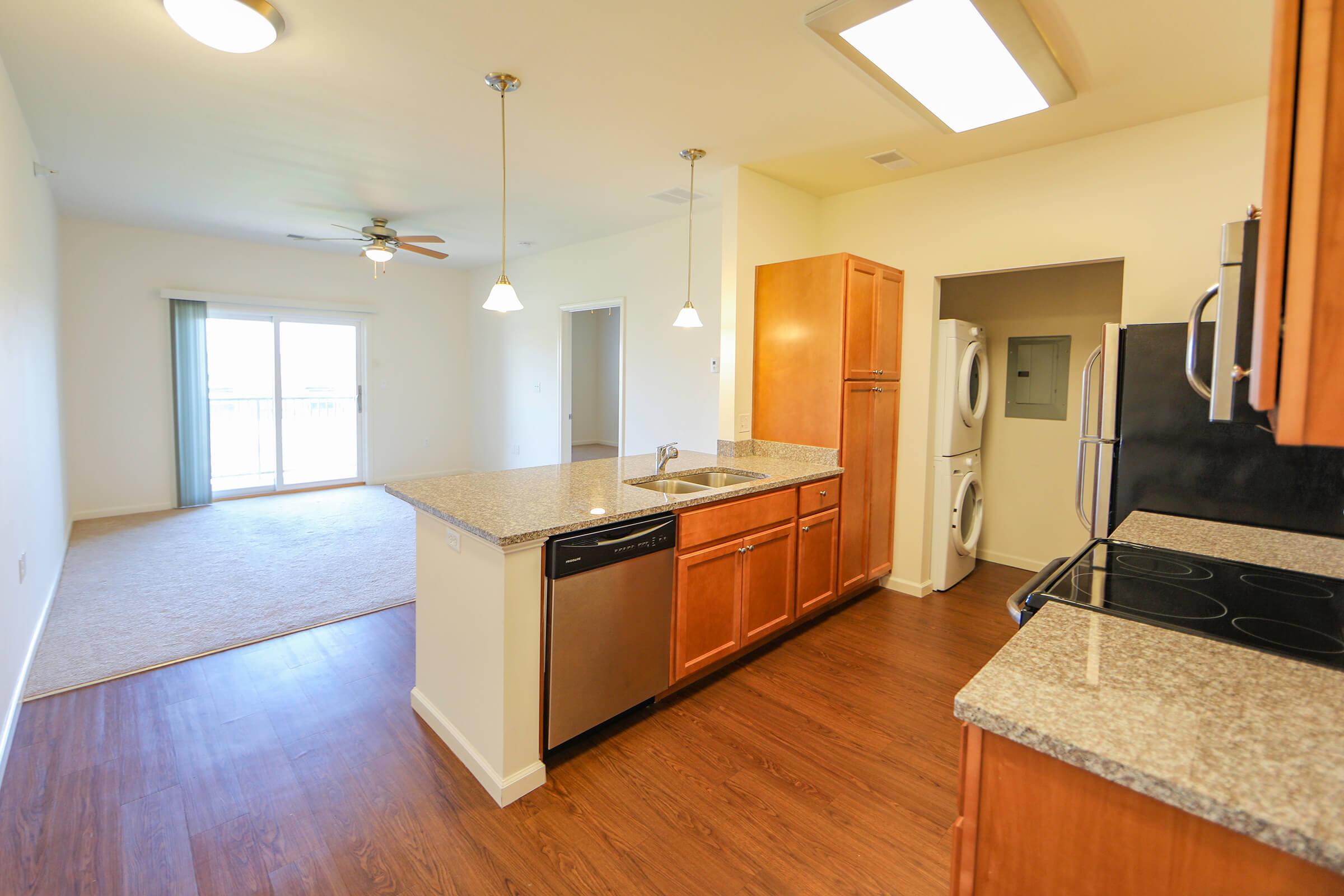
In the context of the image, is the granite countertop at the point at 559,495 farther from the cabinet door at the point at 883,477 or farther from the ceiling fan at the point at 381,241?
the ceiling fan at the point at 381,241

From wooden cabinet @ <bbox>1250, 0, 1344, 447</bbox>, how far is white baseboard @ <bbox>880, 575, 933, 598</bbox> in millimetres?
3527

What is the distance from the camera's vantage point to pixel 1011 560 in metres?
4.51

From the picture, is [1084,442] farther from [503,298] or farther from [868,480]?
[503,298]

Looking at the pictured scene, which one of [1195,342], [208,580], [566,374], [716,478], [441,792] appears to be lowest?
[441,792]

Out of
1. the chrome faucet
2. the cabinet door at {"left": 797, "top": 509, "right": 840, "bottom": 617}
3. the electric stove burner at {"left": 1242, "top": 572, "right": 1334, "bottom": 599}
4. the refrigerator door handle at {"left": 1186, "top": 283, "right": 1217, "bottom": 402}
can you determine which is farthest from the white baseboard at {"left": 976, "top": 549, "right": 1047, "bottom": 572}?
the refrigerator door handle at {"left": 1186, "top": 283, "right": 1217, "bottom": 402}

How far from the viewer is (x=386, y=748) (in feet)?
7.48

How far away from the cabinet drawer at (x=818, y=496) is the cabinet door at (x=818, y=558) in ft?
0.13

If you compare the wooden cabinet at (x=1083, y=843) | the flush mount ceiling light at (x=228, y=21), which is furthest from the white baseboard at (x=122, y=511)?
the wooden cabinet at (x=1083, y=843)

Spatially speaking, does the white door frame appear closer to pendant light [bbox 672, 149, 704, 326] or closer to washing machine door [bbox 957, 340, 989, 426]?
pendant light [bbox 672, 149, 704, 326]

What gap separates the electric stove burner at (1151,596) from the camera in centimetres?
127

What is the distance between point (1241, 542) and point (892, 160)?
8.43ft

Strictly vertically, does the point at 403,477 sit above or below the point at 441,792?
above

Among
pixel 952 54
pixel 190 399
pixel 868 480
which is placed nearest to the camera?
pixel 952 54

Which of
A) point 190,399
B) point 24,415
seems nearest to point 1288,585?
point 24,415
